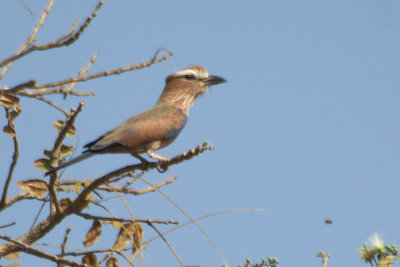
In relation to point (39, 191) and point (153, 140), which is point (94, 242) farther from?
point (153, 140)

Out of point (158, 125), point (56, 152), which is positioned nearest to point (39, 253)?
point (56, 152)

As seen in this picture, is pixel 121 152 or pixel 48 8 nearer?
pixel 48 8

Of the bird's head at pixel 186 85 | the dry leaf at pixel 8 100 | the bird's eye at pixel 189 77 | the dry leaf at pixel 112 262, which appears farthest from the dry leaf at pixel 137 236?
the bird's eye at pixel 189 77

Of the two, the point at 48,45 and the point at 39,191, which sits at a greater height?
the point at 48,45

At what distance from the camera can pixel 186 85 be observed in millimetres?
6941

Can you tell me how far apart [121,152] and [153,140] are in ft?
1.00

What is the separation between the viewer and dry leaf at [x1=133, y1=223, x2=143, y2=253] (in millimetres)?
4098

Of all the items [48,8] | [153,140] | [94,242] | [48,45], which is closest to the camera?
[48,45]

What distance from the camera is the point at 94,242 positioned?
4.21 metres

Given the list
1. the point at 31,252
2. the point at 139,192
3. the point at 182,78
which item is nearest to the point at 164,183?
the point at 139,192

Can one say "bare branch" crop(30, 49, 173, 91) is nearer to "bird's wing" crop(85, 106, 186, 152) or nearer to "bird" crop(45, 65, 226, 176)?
"bird" crop(45, 65, 226, 176)

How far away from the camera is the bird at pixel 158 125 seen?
16.6 ft

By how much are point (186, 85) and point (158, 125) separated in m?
1.48

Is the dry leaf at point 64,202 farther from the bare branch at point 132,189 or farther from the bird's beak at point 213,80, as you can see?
the bird's beak at point 213,80
